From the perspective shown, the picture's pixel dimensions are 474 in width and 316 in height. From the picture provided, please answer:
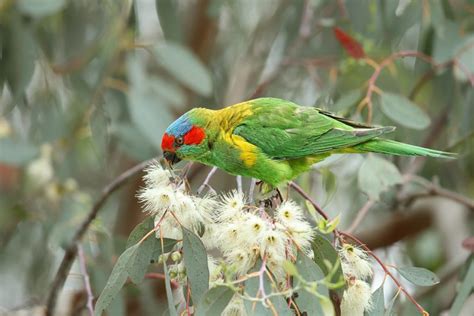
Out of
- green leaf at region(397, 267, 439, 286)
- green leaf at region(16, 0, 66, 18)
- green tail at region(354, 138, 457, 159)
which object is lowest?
green leaf at region(397, 267, 439, 286)

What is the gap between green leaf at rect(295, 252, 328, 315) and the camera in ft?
4.77

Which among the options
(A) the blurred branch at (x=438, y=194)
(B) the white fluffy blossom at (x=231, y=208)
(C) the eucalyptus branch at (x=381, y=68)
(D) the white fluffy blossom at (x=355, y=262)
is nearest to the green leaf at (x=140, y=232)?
(B) the white fluffy blossom at (x=231, y=208)

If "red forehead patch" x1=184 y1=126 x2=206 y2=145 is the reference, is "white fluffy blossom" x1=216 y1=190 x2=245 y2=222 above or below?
below

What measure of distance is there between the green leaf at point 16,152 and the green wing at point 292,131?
1.14 metres

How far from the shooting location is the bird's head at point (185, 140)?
6.18ft

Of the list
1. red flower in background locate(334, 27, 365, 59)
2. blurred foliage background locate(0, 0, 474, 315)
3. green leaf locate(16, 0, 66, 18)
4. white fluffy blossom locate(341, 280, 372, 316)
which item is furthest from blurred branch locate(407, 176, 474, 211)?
green leaf locate(16, 0, 66, 18)

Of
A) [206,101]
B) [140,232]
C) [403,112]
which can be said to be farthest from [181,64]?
[140,232]

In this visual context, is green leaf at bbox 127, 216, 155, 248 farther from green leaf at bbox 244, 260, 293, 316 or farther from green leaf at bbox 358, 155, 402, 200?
green leaf at bbox 358, 155, 402, 200

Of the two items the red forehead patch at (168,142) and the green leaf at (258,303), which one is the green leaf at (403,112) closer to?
the red forehead patch at (168,142)

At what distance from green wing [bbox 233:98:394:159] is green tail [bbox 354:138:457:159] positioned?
0.04m

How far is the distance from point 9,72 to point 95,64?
2.18 feet

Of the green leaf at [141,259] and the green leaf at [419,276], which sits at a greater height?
the green leaf at [141,259]

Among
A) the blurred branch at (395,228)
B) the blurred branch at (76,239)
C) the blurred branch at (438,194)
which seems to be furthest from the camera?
the blurred branch at (395,228)

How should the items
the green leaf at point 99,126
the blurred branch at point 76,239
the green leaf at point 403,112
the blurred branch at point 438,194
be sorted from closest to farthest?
the blurred branch at point 76,239, the green leaf at point 403,112, the blurred branch at point 438,194, the green leaf at point 99,126
